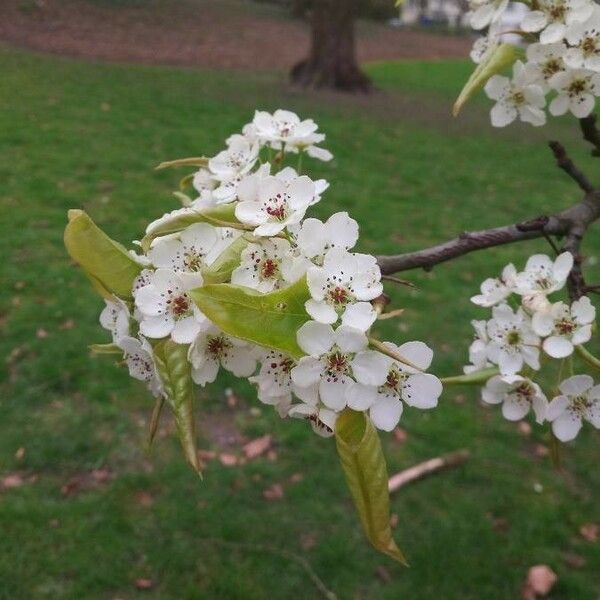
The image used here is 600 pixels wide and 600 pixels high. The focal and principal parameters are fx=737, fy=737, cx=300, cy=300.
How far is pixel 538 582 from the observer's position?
2.65 m

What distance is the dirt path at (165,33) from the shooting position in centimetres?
1181

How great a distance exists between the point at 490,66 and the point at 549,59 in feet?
0.37

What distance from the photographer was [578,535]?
2879 mm

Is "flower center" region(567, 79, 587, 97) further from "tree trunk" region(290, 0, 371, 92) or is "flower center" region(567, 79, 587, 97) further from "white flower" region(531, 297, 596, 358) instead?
"tree trunk" region(290, 0, 371, 92)

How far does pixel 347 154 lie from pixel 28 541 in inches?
217

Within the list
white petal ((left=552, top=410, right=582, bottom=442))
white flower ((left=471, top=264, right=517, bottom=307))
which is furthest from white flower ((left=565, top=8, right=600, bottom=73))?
white petal ((left=552, top=410, right=582, bottom=442))

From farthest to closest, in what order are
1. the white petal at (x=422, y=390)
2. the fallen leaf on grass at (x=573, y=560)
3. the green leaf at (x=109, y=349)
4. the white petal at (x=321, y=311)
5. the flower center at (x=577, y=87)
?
the fallen leaf on grass at (x=573, y=560), the flower center at (x=577, y=87), the green leaf at (x=109, y=349), the white petal at (x=422, y=390), the white petal at (x=321, y=311)

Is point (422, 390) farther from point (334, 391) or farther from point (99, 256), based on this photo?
point (99, 256)

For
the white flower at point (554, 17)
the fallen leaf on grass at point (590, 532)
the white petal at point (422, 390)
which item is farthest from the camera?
the fallen leaf on grass at point (590, 532)

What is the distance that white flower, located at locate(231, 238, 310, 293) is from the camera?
852 mm

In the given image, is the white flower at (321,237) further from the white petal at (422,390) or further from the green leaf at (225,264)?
the white petal at (422,390)

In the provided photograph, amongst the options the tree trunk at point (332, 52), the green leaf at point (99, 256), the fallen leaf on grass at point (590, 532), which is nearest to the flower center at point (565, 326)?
the green leaf at point (99, 256)

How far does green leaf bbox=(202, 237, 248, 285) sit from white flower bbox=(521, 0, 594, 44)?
0.62 meters

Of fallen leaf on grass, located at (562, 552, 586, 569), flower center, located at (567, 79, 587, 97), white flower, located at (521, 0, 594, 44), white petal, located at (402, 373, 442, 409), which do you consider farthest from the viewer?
fallen leaf on grass, located at (562, 552, 586, 569)
